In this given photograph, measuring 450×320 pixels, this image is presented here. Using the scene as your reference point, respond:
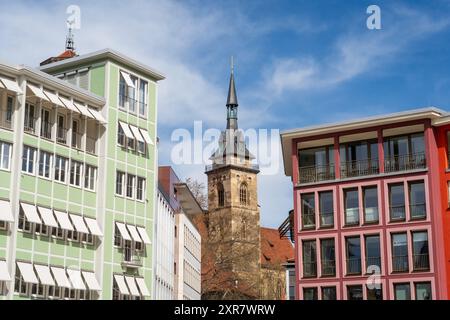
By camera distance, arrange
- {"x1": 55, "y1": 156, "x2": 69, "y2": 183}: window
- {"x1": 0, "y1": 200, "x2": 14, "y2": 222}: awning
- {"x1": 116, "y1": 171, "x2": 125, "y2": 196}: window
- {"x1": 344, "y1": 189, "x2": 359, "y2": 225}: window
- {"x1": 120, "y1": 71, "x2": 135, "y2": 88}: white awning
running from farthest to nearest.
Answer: {"x1": 344, "y1": 189, "x2": 359, "y2": 225}: window
{"x1": 120, "y1": 71, "x2": 135, "y2": 88}: white awning
{"x1": 116, "y1": 171, "x2": 125, "y2": 196}: window
{"x1": 55, "y1": 156, "x2": 69, "y2": 183}: window
{"x1": 0, "y1": 200, "x2": 14, "y2": 222}: awning

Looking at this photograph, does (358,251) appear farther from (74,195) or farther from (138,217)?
(74,195)

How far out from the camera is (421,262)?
58.8 m

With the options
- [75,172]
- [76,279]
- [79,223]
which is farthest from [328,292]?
[75,172]

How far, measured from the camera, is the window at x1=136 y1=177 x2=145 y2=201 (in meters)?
60.0

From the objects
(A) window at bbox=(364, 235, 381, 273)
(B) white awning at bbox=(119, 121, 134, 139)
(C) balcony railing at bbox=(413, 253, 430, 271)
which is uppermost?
(B) white awning at bbox=(119, 121, 134, 139)

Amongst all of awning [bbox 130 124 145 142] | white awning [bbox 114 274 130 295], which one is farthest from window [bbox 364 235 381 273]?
awning [bbox 130 124 145 142]

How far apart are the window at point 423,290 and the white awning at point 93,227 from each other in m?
21.8

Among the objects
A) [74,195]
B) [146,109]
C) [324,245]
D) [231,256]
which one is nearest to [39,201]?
[74,195]

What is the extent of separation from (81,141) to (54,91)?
156 inches

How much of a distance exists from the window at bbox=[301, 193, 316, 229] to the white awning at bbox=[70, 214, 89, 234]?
18178 mm

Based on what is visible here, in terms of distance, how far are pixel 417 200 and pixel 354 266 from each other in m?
6.49

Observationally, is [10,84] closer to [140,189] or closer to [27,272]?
[27,272]

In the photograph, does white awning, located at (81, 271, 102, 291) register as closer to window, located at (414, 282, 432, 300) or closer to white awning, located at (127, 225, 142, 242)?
white awning, located at (127, 225, 142, 242)

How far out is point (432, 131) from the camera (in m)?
61.7
